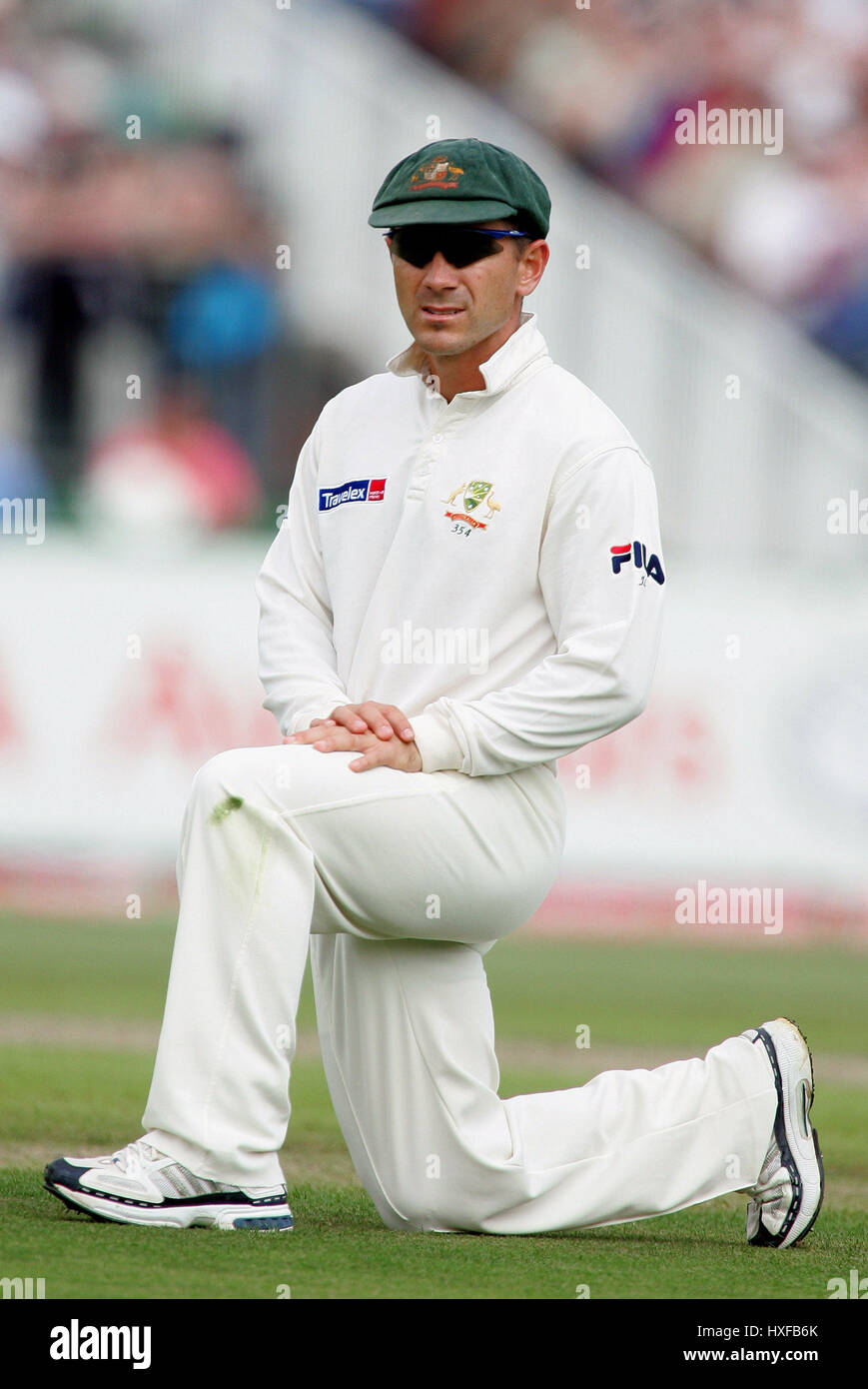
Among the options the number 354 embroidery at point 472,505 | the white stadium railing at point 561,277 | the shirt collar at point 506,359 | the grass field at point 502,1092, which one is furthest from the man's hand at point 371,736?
the white stadium railing at point 561,277

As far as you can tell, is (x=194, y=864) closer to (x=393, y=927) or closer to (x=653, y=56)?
(x=393, y=927)

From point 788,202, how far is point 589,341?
1.63 m

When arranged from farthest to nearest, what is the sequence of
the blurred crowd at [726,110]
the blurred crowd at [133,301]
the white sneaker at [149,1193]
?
the blurred crowd at [726,110] → the blurred crowd at [133,301] → the white sneaker at [149,1193]

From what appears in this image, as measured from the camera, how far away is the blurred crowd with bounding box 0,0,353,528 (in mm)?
12711

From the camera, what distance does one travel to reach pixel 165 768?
11078 mm

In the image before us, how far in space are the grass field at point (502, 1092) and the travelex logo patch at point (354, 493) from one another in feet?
4.47

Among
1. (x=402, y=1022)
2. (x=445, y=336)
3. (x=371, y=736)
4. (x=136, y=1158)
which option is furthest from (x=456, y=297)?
(x=136, y=1158)

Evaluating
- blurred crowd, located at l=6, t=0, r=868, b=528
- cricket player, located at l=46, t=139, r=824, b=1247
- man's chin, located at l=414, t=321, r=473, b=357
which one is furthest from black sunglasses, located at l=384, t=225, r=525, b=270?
blurred crowd, located at l=6, t=0, r=868, b=528

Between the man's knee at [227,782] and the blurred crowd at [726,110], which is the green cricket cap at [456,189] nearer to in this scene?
the man's knee at [227,782]

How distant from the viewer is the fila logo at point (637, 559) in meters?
3.56

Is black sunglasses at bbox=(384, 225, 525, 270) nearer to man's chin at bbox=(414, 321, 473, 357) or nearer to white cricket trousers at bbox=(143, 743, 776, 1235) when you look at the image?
man's chin at bbox=(414, 321, 473, 357)

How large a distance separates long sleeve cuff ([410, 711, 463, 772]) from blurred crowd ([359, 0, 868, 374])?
34.1 ft
